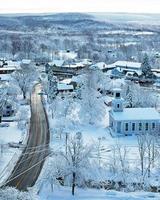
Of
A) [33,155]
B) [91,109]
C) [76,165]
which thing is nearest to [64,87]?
[91,109]

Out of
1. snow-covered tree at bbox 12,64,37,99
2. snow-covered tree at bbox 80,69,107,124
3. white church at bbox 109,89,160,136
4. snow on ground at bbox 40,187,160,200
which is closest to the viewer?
snow on ground at bbox 40,187,160,200

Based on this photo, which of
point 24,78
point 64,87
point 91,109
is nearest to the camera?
point 91,109

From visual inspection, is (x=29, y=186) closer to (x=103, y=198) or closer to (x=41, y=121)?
(x=103, y=198)

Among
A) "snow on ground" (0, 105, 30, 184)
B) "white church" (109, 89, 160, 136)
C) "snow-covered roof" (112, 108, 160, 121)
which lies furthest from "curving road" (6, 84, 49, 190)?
"snow-covered roof" (112, 108, 160, 121)

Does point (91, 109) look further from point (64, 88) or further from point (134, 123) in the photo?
point (64, 88)

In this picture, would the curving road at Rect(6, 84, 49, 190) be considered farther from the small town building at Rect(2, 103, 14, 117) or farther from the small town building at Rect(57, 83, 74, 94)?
the small town building at Rect(57, 83, 74, 94)

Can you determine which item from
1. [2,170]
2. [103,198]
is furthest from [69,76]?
[103,198]
